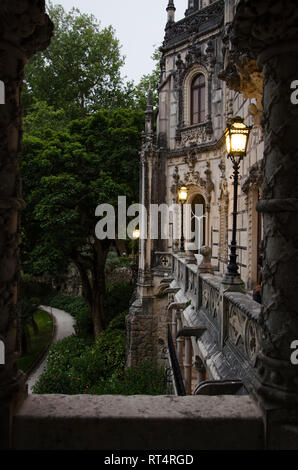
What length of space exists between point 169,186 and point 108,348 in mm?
9613

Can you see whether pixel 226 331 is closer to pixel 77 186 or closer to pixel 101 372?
pixel 101 372

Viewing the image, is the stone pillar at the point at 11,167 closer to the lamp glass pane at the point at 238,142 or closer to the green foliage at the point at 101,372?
the lamp glass pane at the point at 238,142

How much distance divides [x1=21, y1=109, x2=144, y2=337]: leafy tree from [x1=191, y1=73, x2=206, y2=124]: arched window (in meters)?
3.94

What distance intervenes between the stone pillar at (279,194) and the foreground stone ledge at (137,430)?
0.92 ft

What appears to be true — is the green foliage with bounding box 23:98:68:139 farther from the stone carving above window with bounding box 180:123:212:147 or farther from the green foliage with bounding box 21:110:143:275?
the stone carving above window with bounding box 180:123:212:147

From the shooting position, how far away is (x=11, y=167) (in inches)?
100

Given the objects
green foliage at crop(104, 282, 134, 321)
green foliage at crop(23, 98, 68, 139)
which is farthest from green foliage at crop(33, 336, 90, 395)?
green foliage at crop(23, 98, 68, 139)

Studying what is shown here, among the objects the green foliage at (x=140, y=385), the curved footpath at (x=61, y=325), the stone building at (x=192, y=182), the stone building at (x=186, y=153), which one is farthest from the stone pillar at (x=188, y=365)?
the curved footpath at (x=61, y=325)

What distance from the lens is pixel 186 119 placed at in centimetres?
1952

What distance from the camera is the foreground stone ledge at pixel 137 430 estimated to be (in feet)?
7.48

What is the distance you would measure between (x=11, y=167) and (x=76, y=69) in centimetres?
3087

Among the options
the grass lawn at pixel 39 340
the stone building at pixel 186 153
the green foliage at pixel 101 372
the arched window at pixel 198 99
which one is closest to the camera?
the green foliage at pixel 101 372

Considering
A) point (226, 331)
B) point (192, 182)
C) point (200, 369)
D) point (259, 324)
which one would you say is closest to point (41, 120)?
point (192, 182)

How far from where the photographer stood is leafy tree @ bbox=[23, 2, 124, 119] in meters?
29.1
